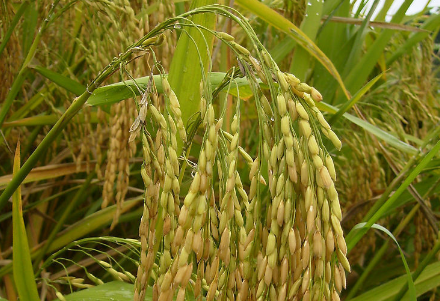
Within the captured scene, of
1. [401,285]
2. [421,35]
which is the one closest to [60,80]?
[401,285]

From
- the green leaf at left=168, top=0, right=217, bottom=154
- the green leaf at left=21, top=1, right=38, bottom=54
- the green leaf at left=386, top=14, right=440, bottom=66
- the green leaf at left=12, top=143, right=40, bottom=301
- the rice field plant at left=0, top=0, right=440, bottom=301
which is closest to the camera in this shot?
the rice field plant at left=0, top=0, right=440, bottom=301

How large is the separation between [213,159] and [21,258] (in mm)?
483

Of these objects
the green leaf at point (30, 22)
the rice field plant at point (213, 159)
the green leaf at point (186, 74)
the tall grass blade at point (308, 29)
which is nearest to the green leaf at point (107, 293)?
the rice field plant at point (213, 159)

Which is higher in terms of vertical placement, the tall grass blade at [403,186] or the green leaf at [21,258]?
the tall grass blade at [403,186]

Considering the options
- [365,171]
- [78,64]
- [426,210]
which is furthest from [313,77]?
[78,64]

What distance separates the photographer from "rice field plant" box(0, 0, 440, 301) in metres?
0.56

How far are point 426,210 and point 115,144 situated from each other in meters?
0.96

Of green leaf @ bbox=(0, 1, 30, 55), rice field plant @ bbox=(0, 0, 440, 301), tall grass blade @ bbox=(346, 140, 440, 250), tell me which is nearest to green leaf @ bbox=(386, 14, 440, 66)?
rice field plant @ bbox=(0, 0, 440, 301)

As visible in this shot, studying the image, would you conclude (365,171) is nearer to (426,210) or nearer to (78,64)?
(426,210)

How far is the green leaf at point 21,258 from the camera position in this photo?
831mm

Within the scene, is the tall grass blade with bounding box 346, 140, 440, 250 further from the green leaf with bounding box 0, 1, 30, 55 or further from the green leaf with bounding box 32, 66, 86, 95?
the green leaf with bounding box 0, 1, 30, 55

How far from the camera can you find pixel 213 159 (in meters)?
0.56

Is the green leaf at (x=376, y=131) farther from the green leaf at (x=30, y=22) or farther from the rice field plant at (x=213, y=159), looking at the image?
the green leaf at (x=30, y=22)

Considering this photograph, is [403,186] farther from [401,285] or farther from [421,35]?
[421,35]
